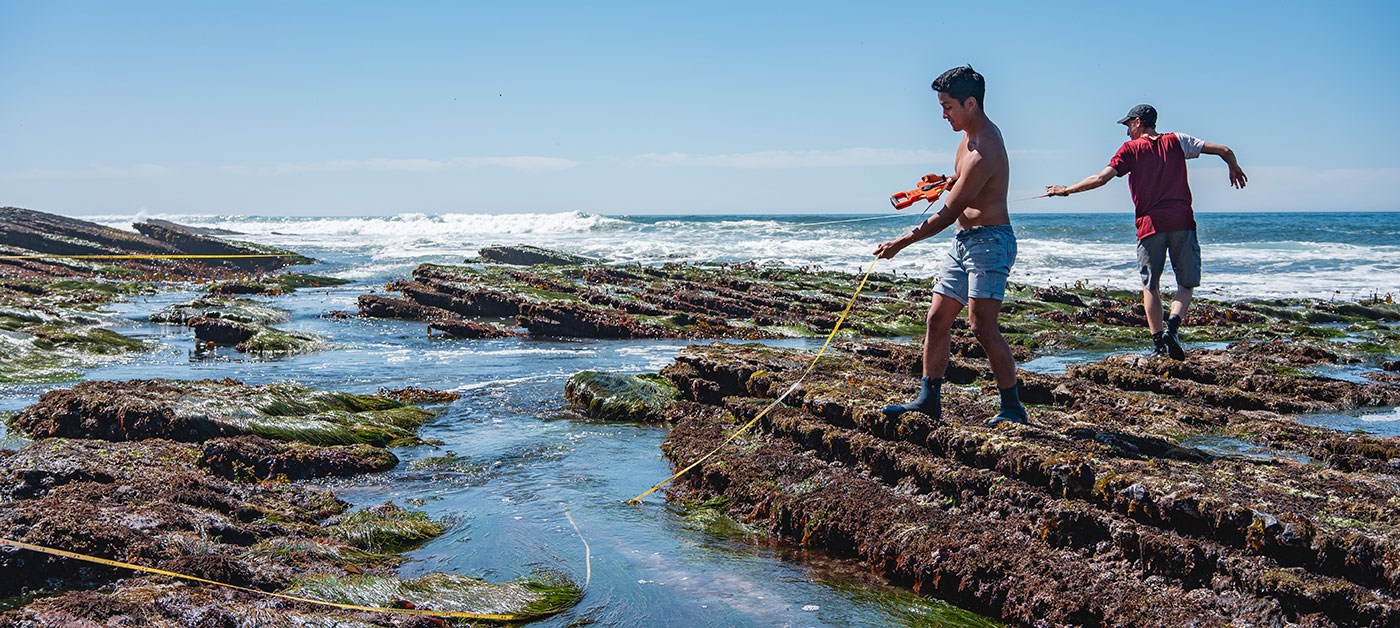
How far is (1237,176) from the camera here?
7.27 metres

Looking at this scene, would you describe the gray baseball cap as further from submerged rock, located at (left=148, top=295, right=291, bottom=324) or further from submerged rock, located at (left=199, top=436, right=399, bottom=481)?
submerged rock, located at (left=148, top=295, right=291, bottom=324)

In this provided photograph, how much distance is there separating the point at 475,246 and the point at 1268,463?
5498 cm

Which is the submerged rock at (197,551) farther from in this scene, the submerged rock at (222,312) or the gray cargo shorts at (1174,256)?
the submerged rock at (222,312)

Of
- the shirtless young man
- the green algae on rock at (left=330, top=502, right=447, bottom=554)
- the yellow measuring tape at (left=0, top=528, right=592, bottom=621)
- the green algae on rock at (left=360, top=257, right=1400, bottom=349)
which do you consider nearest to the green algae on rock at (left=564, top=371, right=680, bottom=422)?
the green algae on rock at (left=330, top=502, right=447, bottom=554)

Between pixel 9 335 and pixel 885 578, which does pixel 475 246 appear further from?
pixel 885 578

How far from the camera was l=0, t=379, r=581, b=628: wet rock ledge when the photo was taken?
149 inches

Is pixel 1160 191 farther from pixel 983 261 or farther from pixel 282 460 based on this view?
→ pixel 282 460

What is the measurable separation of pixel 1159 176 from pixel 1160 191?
128 mm

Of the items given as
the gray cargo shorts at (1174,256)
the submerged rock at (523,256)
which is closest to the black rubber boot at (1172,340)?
the gray cargo shorts at (1174,256)

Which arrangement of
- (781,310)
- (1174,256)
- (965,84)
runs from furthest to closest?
1. (781,310)
2. (1174,256)
3. (965,84)

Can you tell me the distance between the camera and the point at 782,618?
13.6 feet

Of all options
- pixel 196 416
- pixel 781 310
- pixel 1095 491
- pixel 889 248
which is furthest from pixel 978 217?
pixel 781 310

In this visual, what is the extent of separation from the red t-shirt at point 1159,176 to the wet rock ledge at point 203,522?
5.79 meters

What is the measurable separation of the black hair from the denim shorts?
2.56 ft
